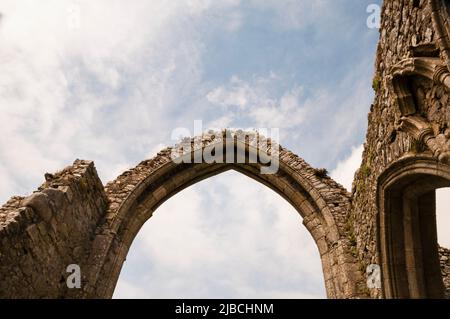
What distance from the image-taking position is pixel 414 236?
19.9ft

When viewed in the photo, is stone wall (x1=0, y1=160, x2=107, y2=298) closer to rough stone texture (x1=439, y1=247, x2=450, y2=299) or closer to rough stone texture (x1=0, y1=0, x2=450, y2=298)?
rough stone texture (x1=0, y1=0, x2=450, y2=298)

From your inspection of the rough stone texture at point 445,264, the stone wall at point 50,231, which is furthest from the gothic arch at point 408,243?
the stone wall at point 50,231

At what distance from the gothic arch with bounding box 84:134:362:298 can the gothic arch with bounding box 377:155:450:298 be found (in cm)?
97

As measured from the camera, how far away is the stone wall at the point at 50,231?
5512 millimetres

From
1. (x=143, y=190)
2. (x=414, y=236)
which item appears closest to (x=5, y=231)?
(x=143, y=190)

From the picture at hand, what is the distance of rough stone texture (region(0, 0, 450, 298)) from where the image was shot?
4.38 meters

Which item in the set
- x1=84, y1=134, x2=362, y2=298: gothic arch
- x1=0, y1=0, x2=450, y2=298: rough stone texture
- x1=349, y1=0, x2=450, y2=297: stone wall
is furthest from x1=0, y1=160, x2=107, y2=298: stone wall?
x1=349, y1=0, x2=450, y2=297: stone wall

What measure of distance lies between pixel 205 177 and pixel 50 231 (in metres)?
4.06

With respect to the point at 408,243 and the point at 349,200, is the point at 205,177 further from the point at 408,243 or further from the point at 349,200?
the point at 408,243

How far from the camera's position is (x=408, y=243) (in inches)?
238

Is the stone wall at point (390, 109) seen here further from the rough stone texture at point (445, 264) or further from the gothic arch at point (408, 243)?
the rough stone texture at point (445, 264)

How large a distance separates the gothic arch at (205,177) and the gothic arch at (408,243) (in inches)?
38.3
